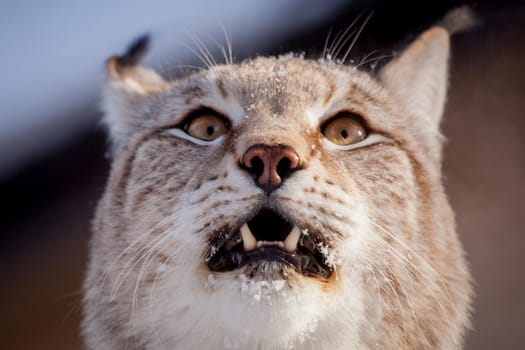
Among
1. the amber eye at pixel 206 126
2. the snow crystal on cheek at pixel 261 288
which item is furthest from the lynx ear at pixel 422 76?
the snow crystal on cheek at pixel 261 288

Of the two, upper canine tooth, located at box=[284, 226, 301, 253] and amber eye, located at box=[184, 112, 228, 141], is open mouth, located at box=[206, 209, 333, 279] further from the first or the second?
amber eye, located at box=[184, 112, 228, 141]

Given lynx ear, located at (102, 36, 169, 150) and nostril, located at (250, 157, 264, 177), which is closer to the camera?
nostril, located at (250, 157, 264, 177)

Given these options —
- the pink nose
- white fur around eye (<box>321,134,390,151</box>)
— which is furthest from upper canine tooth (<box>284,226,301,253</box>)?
white fur around eye (<box>321,134,390,151</box>)

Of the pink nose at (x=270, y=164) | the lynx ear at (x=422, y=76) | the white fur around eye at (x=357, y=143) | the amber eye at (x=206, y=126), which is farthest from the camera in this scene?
the lynx ear at (x=422, y=76)

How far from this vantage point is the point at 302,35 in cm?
196

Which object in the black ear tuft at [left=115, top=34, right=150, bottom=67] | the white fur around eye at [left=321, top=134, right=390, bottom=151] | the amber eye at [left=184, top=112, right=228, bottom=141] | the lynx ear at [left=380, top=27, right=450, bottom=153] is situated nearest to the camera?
the white fur around eye at [left=321, top=134, right=390, bottom=151]

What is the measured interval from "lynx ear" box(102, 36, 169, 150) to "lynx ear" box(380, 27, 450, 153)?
782 millimetres

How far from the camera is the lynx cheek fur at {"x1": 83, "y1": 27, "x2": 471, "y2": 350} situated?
1.26m

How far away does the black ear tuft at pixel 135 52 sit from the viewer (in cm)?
204

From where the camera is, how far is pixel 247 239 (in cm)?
127

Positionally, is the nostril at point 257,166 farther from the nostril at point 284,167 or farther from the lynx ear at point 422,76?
the lynx ear at point 422,76

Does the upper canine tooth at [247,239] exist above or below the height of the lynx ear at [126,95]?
below

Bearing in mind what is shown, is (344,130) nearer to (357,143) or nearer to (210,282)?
(357,143)

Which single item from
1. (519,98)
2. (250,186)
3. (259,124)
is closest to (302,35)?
(259,124)
